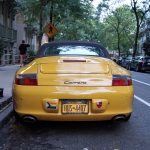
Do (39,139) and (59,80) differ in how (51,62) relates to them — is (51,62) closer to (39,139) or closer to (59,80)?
(59,80)

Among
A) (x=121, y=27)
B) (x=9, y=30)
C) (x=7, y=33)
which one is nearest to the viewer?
(x=7, y=33)

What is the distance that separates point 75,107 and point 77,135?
478mm

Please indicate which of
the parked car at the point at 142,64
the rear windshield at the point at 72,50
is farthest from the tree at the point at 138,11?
the rear windshield at the point at 72,50

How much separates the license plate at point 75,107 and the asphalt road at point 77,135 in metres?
0.40

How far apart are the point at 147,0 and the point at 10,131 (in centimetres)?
4280

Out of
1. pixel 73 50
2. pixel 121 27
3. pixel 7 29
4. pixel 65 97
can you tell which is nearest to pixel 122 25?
pixel 121 27

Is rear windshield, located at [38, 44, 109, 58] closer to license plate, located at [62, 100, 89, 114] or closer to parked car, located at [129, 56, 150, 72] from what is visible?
license plate, located at [62, 100, 89, 114]

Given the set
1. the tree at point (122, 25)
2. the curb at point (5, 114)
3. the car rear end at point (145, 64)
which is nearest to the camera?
the curb at point (5, 114)

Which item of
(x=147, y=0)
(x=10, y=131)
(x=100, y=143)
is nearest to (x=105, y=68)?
(x=100, y=143)

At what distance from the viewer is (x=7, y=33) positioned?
116ft

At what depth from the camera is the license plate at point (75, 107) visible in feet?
23.2

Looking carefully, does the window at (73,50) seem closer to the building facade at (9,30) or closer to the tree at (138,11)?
the building facade at (9,30)

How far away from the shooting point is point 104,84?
721 centimetres

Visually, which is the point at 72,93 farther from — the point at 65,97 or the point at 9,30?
the point at 9,30
